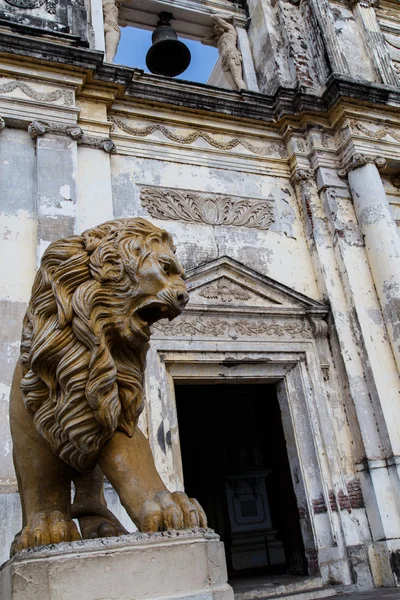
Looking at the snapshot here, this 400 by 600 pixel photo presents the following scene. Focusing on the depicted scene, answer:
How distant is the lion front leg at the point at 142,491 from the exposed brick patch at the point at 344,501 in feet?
11.8

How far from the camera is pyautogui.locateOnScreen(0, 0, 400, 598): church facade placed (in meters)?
5.21

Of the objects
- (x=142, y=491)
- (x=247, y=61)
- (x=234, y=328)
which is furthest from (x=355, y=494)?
(x=247, y=61)

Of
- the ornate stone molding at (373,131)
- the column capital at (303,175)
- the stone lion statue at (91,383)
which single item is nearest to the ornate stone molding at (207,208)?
the column capital at (303,175)

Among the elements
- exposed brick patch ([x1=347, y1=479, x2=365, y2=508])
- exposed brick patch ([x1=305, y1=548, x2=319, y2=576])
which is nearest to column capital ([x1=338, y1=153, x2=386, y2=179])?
exposed brick patch ([x1=347, y1=479, x2=365, y2=508])

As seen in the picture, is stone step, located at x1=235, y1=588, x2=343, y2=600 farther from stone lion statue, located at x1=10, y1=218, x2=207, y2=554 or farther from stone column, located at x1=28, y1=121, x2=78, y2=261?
stone column, located at x1=28, y1=121, x2=78, y2=261

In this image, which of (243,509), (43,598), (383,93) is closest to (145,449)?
(43,598)

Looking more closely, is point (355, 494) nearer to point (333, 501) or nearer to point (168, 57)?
point (333, 501)

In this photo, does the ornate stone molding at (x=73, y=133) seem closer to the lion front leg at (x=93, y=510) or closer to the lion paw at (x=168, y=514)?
the lion front leg at (x=93, y=510)

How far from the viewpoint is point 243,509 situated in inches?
295

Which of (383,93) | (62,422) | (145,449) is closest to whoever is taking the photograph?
(62,422)

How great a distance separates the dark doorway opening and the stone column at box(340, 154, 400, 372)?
160cm

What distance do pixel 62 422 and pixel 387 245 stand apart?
16.4 feet

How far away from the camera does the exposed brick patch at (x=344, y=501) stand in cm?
529

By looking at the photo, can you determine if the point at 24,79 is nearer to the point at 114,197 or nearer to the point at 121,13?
the point at 114,197
